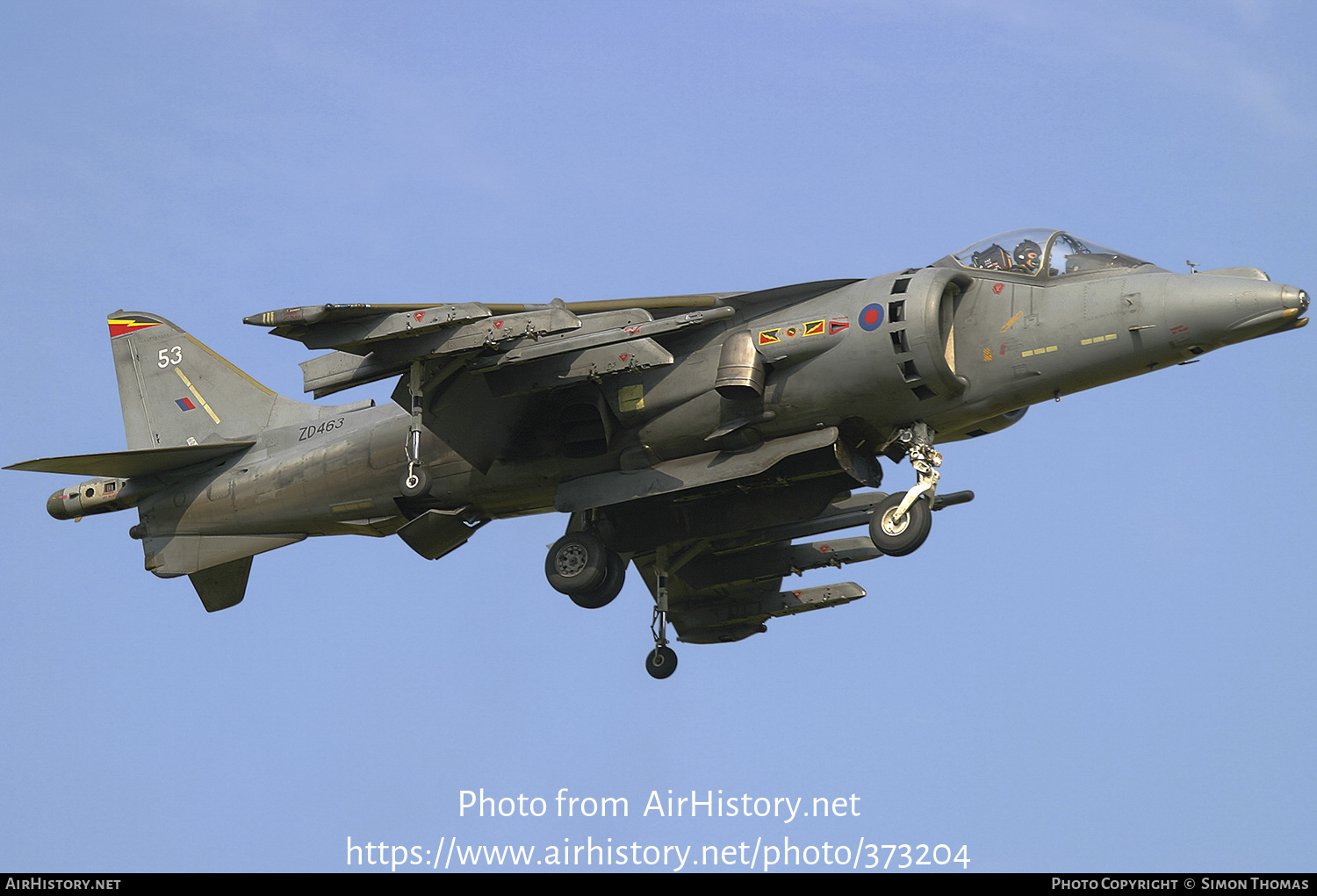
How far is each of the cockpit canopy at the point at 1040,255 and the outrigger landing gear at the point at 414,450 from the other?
6947 mm

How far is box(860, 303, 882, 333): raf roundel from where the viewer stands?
20.5 meters

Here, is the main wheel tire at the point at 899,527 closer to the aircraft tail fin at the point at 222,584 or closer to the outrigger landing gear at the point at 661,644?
the outrigger landing gear at the point at 661,644

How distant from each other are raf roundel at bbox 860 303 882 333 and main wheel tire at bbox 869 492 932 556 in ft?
6.88

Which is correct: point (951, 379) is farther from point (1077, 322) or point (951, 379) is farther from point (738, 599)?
point (738, 599)

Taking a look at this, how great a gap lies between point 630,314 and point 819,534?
5.16 meters

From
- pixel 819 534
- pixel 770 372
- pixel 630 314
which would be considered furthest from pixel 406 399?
pixel 819 534

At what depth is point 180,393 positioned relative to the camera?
26562 mm

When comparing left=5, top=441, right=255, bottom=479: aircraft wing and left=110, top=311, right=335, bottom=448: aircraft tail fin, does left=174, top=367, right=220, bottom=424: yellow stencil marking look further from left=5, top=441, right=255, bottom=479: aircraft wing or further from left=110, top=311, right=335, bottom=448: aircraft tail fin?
left=5, top=441, right=255, bottom=479: aircraft wing

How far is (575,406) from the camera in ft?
73.8

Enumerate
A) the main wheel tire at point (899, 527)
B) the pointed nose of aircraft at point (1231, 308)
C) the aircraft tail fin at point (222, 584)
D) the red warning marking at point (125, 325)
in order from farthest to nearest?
the red warning marking at point (125, 325) < the aircraft tail fin at point (222, 584) < the main wheel tire at point (899, 527) < the pointed nose of aircraft at point (1231, 308)

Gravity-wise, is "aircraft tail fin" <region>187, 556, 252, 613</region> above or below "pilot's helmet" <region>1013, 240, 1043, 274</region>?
below

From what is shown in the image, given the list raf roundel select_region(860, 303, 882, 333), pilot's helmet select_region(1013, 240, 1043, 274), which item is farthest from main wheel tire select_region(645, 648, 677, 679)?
pilot's helmet select_region(1013, 240, 1043, 274)

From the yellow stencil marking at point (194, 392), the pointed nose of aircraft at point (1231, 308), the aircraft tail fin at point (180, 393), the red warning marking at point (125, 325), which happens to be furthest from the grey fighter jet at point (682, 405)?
the red warning marking at point (125, 325)

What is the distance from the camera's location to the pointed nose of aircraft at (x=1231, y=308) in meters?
19.7
